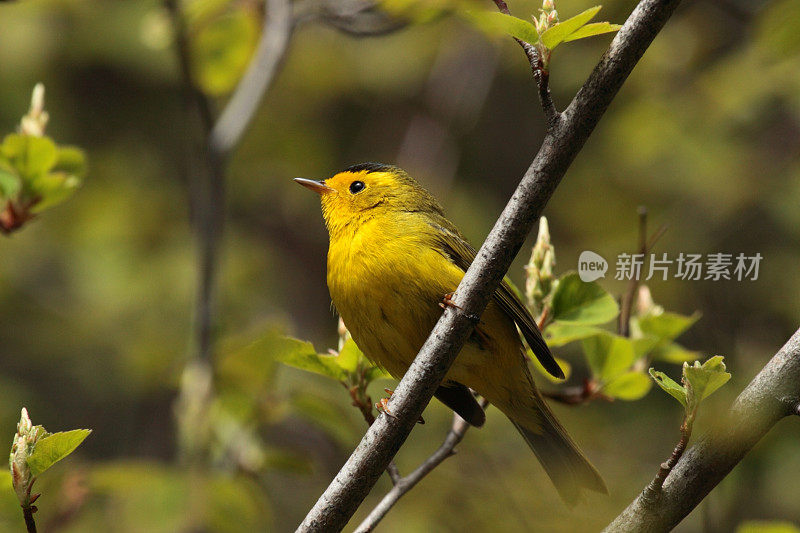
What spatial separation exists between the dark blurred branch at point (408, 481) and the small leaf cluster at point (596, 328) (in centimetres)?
46

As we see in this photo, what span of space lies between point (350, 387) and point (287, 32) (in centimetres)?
218

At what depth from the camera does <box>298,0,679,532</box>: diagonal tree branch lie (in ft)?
6.44

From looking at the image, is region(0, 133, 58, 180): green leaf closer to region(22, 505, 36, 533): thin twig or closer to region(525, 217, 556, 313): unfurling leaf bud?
region(22, 505, 36, 533): thin twig

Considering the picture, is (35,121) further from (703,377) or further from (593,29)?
(703,377)

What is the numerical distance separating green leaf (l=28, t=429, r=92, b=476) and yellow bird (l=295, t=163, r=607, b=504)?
1.13m

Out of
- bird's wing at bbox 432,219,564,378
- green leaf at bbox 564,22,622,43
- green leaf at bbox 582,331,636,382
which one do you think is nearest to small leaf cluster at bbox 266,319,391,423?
bird's wing at bbox 432,219,564,378

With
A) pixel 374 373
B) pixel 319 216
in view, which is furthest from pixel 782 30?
pixel 319 216

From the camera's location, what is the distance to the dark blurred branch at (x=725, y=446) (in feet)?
6.54

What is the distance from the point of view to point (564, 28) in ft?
6.57

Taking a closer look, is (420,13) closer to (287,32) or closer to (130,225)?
(287,32)

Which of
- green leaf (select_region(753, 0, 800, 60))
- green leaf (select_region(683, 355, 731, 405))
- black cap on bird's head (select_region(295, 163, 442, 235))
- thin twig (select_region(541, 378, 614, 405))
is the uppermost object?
green leaf (select_region(753, 0, 800, 60))

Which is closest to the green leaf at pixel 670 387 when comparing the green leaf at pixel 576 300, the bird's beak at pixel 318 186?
the green leaf at pixel 576 300

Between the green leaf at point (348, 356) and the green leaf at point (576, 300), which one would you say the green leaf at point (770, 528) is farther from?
the green leaf at point (348, 356)

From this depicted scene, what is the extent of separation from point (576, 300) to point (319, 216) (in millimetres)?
5884
